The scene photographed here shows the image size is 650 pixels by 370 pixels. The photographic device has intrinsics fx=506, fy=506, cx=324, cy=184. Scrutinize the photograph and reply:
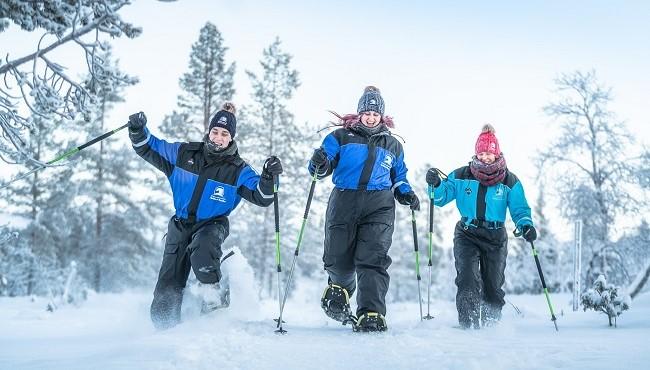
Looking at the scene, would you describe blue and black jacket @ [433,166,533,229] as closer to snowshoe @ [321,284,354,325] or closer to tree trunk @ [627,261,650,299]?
snowshoe @ [321,284,354,325]

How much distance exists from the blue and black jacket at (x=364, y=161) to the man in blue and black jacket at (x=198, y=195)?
76 cm

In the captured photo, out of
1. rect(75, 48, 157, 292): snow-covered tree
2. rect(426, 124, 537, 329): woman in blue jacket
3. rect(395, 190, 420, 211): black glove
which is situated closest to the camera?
rect(395, 190, 420, 211): black glove

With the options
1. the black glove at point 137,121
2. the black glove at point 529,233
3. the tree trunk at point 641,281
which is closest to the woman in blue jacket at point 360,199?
the black glove at point 529,233

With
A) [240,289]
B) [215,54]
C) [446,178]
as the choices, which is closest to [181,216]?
[240,289]

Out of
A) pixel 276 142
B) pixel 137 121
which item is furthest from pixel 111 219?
pixel 137 121

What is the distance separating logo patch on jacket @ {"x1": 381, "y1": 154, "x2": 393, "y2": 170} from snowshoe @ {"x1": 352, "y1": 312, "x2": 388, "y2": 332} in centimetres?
169

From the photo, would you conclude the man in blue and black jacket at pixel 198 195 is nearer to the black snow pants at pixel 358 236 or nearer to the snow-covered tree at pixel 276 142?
the black snow pants at pixel 358 236

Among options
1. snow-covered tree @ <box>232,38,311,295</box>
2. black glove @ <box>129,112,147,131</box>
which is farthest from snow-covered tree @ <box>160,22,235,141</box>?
black glove @ <box>129,112,147,131</box>

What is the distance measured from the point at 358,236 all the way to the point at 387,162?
0.92 metres

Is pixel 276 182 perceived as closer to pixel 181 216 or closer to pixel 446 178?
pixel 181 216

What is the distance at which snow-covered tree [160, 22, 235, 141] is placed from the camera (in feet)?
67.1

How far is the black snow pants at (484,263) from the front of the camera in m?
6.00

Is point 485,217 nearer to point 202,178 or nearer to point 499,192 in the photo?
point 499,192

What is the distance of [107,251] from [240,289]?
72.8 feet
